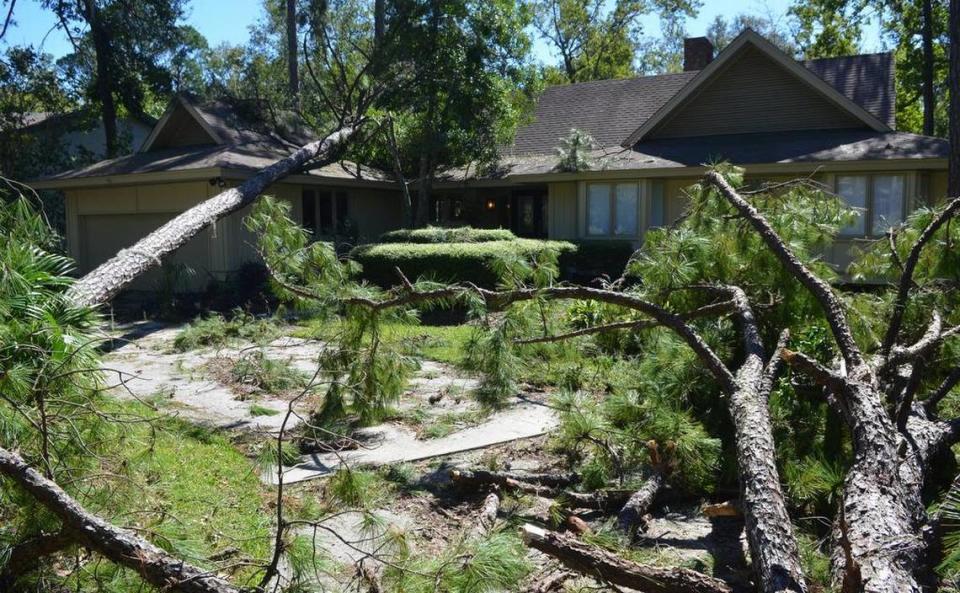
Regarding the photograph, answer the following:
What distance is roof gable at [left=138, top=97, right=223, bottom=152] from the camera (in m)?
19.2

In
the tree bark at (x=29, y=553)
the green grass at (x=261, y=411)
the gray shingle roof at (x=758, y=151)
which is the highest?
the gray shingle roof at (x=758, y=151)

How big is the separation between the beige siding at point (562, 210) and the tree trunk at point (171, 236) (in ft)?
19.4

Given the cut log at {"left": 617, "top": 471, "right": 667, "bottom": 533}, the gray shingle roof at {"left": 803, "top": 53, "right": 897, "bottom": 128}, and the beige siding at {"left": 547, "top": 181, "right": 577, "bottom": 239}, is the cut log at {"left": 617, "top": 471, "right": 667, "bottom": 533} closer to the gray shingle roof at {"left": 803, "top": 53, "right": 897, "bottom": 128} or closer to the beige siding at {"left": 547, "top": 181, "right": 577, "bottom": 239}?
the beige siding at {"left": 547, "top": 181, "right": 577, "bottom": 239}

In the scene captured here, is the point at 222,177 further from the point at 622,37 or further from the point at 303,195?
the point at 622,37

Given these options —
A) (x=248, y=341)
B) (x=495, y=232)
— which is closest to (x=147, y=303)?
(x=248, y=341)

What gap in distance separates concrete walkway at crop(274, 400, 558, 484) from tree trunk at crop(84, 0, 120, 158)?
2148 centimetres

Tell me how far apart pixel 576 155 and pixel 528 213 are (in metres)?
4.10

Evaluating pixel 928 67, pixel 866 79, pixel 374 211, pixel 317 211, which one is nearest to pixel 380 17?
pixel 374 211

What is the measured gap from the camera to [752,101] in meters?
18.3

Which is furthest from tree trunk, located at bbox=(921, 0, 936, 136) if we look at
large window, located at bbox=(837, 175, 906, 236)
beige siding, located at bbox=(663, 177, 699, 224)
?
beige siding, located at bbox=(663, 177, 699, 224)

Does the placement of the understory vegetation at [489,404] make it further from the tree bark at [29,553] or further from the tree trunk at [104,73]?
the tree trunk at [104,73]

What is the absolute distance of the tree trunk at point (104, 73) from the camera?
23.1 meters

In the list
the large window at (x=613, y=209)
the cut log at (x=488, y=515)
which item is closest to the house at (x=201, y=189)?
the large window at (x=613, y=209)

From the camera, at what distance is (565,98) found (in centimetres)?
2359
